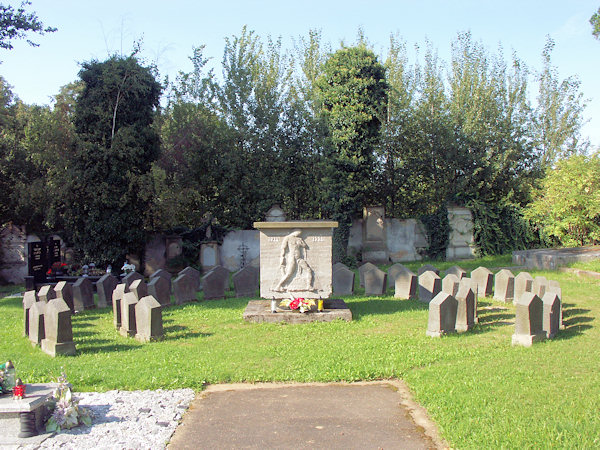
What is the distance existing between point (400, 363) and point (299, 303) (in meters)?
3.32

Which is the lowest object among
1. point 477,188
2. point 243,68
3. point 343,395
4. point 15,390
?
point 343,395

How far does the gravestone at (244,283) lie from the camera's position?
13.5 metres

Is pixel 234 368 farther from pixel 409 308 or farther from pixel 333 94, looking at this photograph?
pixel 333 94

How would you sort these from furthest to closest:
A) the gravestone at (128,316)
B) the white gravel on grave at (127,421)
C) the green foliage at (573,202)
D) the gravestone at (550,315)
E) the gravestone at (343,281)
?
the green foliage at (573,202) → the gravestone at (343,281) → the gravestone at (128,316) → the gravestone at (550,315) → the white gravel on grave at (127,421)

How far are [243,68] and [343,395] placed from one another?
19.8 m

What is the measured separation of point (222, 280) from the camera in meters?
13.4

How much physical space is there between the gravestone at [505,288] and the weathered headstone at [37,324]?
31.0 feet

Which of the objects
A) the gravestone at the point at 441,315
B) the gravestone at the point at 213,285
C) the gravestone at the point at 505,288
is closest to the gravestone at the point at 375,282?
the gravestone at the point at 505,288

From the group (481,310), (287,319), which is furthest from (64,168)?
(481,310)

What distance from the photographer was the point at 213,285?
1320cm

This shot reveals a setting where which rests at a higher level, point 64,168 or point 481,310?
point 64,168

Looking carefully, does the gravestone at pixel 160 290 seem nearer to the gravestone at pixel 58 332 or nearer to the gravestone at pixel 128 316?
the gravestone at pixel 128 316

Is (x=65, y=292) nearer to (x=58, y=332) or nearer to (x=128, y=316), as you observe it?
(x=128, y=316)

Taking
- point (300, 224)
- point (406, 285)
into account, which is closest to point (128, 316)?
point (300, 224)
